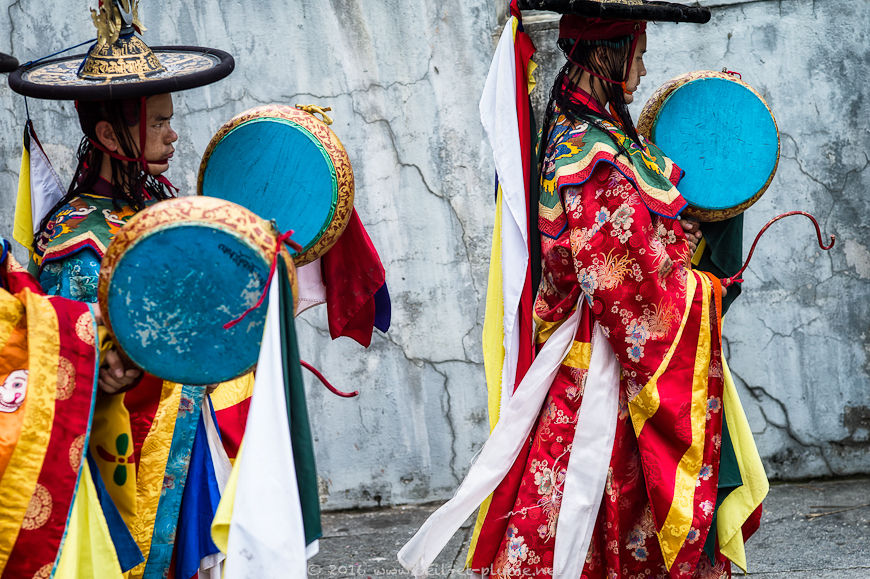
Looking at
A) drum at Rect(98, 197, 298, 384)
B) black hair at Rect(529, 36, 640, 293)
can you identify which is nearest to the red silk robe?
black hair at Rect(529, 36, 640, 293)

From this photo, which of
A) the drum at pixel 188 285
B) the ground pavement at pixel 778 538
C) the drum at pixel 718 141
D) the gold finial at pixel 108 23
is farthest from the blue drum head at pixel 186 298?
the ground pavement at pixel 778 538

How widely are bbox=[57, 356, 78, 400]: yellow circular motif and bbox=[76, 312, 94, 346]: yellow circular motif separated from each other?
0.06m

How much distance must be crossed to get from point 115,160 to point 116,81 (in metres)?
0.25

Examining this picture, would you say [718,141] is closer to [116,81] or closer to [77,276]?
[116,81]

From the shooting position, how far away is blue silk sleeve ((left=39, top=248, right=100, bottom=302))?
2410 mm

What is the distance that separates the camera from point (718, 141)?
2.99 meters

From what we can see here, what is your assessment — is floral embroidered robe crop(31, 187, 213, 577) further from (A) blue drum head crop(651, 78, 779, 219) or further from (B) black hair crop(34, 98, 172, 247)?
(A) blue drum head crop(651, 78, 779, 219)

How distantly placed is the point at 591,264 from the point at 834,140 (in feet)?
6.64

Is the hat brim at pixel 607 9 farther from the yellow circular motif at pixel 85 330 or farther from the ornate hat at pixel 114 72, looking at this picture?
the yellow circular motif at pixel 85 330

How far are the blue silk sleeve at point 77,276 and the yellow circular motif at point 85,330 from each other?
0.33m

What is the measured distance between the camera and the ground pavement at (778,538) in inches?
144

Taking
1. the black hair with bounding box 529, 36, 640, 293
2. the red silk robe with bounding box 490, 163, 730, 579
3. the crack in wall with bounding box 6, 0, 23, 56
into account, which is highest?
the crack in wall with bounding box 6, 0, 23, 56

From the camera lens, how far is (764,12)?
414 cm

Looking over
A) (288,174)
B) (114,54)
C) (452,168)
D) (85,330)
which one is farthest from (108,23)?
(452,168)
